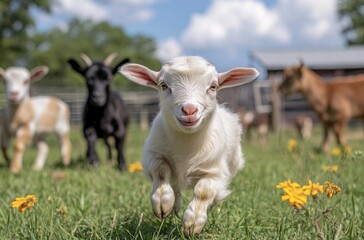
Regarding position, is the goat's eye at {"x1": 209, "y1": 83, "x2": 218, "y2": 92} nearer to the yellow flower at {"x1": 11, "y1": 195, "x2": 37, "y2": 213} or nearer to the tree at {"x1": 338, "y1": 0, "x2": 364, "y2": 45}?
the yellow flower at {"x1": 11, "y1": 195, "x2": 37, "y2": 213}

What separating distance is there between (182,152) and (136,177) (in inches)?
106

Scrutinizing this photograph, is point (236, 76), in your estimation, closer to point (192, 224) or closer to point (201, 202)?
point (201, 202)

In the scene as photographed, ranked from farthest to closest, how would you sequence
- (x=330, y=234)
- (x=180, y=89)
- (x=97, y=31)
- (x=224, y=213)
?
(x=97, y=31) → (x=224, y=213) → (x=180, y=89) → (x=330, y=234)

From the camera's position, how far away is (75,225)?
2.91m

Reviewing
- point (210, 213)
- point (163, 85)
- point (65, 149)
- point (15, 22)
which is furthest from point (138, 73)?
point (15, 22)

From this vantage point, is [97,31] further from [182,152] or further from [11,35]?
[182,152]

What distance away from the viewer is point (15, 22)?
16562mm

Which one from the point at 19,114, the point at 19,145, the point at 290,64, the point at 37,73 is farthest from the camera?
the point at 290,64

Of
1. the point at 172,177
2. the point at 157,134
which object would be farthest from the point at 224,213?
the point at 157,134

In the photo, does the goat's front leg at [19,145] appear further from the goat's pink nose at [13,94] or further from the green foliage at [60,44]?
the green foliage at [60,44]

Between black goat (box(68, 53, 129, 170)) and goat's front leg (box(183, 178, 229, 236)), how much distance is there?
3943mm

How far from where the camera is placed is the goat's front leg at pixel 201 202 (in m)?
2.50

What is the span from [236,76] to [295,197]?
1125 millimetres

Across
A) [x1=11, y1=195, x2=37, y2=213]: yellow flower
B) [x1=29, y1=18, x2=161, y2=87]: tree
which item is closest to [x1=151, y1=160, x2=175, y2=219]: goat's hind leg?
[x1=11, y1=195, x2=37, y2=213]: yellow flower
